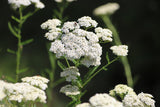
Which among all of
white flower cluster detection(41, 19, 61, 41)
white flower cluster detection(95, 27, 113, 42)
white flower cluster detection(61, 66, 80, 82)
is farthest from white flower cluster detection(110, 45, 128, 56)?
white flower cluster detection(41, 19, 61, 41)

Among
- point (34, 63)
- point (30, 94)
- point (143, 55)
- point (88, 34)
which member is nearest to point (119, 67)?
point (143, 55)

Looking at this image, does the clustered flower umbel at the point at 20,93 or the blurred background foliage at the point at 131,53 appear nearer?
the clustered flower umbel at the point at 20,93

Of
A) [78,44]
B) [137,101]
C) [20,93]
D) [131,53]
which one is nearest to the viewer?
[20,93]

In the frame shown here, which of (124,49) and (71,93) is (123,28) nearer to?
(124,49)

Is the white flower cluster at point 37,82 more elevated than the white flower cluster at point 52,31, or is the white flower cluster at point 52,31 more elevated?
the white flower cluster at point 52,31

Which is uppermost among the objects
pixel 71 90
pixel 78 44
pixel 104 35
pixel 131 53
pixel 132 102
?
pixel 131 53

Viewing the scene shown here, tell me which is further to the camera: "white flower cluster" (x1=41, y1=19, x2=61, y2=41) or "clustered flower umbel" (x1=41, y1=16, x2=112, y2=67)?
"white flower cluster" (x1=41, y1=19, x2=61, y2=41)

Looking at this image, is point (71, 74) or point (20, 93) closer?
point (20, 93)

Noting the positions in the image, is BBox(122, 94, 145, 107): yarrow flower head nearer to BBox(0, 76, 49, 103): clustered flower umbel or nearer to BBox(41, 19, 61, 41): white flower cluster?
BBox(0, 76, 49, 103): clustered flower umbel

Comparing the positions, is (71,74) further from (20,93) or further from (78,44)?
(20,93)

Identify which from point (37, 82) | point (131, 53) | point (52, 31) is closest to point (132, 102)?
point (37, 82)

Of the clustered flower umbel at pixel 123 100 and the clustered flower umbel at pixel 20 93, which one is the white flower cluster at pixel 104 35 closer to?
the clustered flower umbel at pixel 123 100

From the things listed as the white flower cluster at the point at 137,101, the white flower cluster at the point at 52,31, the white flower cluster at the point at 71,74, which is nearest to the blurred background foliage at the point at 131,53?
the white flower cluster at the point at 52,31
